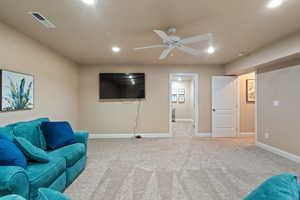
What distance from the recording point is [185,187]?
7.40 feet

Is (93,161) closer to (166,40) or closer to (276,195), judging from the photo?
(166,40)

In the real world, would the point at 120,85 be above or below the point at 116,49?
below

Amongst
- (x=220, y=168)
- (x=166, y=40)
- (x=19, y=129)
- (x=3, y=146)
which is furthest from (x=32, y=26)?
(x=220, y=168)

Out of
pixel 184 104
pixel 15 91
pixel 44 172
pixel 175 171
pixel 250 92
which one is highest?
pixel 250 92

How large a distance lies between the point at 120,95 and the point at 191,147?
269cm

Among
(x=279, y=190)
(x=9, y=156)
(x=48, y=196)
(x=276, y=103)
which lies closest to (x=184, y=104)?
(x=276, y=103)

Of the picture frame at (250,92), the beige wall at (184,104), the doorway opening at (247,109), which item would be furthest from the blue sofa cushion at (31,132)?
the beige wall at (184,104)

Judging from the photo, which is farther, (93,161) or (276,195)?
(93,161)

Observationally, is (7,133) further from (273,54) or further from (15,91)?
(273,54)

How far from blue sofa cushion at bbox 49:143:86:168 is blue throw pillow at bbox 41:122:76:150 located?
126 mm

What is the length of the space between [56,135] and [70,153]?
1.59ft

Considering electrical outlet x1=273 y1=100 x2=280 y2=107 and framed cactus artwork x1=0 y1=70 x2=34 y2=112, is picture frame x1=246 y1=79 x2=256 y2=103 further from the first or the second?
framed cactus artwork x1=0 y1=70 x2=34 y2=112

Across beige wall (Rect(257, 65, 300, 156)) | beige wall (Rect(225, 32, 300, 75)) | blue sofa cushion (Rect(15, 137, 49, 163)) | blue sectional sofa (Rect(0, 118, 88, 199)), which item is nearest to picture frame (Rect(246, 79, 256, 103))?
beige wall (Rect(225, 32, 300, 75))

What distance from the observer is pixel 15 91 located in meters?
2.70
